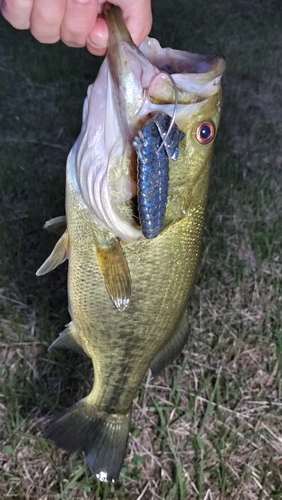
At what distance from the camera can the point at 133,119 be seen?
4.23 ft

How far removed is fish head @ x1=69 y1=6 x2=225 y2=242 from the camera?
125 centimetres

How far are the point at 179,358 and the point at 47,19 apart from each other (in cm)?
158

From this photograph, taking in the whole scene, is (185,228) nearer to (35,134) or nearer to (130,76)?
(130,76)

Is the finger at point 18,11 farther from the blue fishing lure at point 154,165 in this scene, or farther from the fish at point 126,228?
the blue fishing lure at point 154,165

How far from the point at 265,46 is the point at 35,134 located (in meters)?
2.83

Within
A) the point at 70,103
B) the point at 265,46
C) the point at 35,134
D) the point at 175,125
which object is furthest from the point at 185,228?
the point at 265,46

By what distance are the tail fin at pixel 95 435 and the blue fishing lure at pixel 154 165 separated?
26.7 inches

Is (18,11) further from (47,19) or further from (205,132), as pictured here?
(205,132)

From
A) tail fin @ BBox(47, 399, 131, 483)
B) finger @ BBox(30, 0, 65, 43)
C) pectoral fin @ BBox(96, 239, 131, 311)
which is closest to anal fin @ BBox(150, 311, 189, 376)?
tail fin @ BBox(47, 399, 131, 483)

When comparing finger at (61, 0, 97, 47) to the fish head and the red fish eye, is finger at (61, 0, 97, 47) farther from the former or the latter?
the red fish eye

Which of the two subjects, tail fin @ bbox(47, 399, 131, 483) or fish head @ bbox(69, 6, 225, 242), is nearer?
fish head @ bbox(69, 6, 225, 242)

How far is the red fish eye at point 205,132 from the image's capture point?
1.33 m

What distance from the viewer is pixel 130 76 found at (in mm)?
1246

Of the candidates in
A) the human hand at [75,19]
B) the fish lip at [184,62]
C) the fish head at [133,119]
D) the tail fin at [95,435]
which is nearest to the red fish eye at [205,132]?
the fish head at [133,119]
